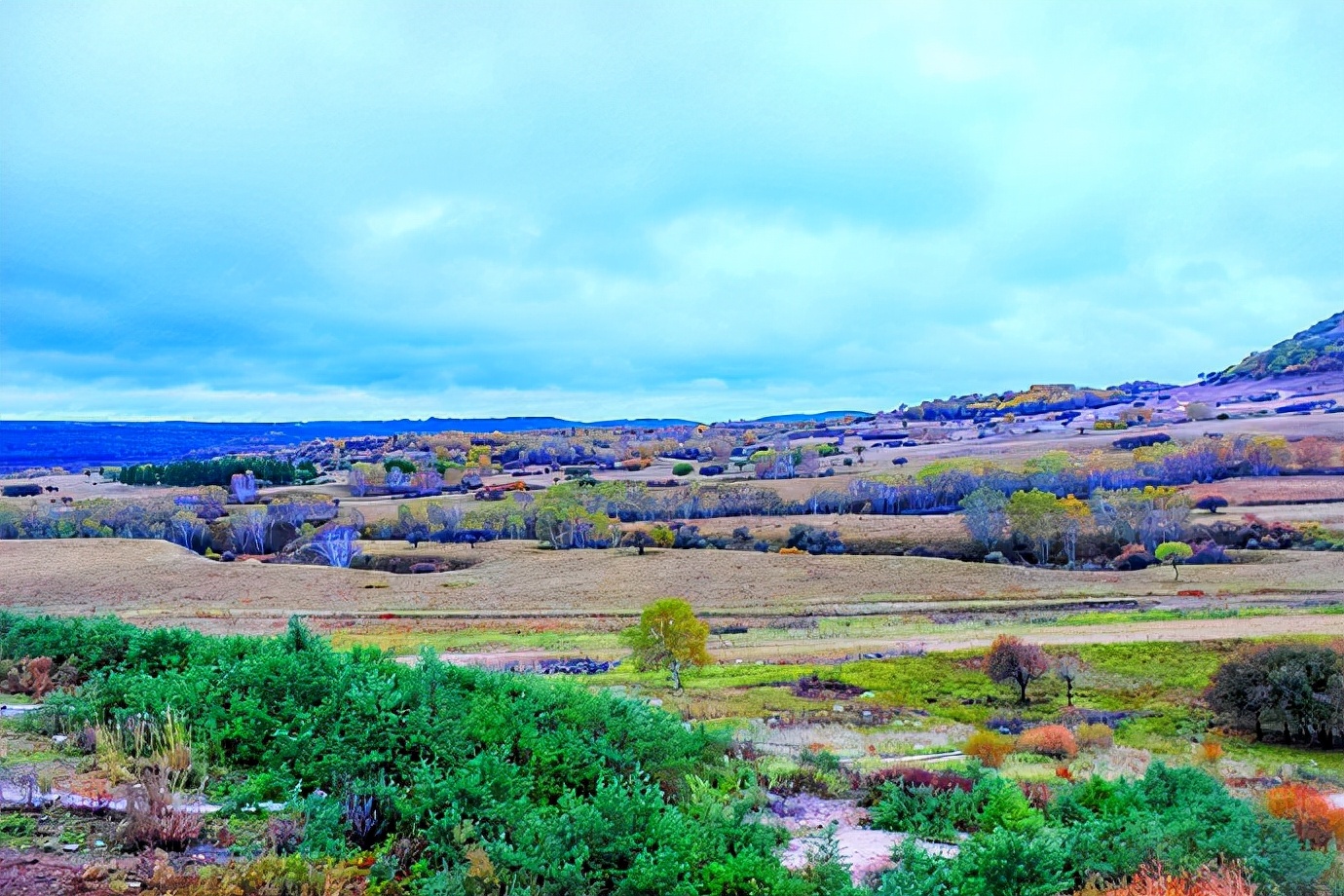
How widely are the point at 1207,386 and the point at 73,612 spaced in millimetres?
218753

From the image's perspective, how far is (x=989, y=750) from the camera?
13.9 m

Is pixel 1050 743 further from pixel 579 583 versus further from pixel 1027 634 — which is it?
pixel 579 583

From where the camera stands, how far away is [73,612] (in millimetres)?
38875

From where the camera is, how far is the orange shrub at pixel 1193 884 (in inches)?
218

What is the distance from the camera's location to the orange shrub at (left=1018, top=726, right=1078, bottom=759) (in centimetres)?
1559

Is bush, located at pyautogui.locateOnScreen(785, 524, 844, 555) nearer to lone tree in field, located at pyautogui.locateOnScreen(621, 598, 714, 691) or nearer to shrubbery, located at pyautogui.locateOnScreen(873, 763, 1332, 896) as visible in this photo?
lone tree in field, located at pyautogui.locateOnScreen(621, 598, 714, 691)

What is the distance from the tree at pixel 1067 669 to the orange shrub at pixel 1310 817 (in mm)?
17607

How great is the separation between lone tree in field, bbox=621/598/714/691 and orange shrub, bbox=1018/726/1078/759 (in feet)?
41.8

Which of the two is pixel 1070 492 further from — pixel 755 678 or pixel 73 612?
pixel 73 612

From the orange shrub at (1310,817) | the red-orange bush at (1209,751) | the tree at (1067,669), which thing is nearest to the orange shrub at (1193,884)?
the orange shrub at (1310,817)

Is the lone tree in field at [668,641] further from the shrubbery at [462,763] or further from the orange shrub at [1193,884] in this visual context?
the orange shrub at [1193,884]

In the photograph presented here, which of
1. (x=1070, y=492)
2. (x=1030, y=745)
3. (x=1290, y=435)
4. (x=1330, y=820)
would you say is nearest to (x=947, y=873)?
(x=1330, y=820)

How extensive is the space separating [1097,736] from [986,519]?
157 ft

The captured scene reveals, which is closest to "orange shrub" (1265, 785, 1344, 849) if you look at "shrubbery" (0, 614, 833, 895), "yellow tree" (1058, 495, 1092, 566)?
"shrubbery" (0, 614, 833, 895)
